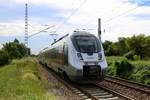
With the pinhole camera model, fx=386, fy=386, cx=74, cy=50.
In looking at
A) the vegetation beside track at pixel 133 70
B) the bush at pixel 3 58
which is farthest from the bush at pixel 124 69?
the bush at pixel 3 58

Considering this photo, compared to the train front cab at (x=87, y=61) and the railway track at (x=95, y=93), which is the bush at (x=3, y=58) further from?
the train front cab at (x=87, y=61)

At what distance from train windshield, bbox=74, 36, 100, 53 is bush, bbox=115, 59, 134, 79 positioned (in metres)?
7.12

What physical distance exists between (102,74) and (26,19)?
158 ft

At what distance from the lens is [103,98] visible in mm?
17109

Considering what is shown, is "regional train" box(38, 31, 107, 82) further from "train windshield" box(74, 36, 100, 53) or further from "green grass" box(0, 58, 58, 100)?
"green grass" box(0, 58, 58, 100)

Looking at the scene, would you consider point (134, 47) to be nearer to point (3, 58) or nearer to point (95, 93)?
point (3, 58)

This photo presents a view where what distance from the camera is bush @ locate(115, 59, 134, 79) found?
29.1m

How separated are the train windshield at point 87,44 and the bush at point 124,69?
7118 mm

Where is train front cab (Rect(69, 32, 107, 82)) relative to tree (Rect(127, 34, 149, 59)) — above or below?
below

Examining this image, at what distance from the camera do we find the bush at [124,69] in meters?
29.1

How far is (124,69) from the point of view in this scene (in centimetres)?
3012

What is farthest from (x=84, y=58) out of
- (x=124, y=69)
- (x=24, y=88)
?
(x=124, y=69)

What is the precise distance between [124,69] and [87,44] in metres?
8.78

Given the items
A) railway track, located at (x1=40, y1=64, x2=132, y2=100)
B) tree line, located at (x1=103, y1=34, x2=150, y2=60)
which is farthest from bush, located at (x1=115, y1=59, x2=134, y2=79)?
tree line, located at (x1=103, y1=34, x2=150, y2=60)
